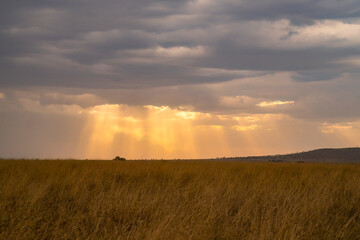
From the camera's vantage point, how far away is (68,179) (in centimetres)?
1026

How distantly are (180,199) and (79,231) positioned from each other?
2.57 m

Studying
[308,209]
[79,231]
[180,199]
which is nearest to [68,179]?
[180,199]

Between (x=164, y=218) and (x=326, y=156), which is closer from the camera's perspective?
(x=164, y=218)

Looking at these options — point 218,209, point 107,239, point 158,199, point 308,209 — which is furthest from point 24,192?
point 308,209

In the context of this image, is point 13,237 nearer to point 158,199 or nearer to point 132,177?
point 158,199

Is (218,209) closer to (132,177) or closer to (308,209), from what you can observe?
(308,209)

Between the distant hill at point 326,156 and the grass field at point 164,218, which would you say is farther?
the distant hill at point 326,156

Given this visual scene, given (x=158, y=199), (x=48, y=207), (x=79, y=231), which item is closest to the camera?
(x=79, y=231)

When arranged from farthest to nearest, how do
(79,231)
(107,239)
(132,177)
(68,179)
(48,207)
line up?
1. (132,177)
2. (68,179)
3. (48,207)
4. (79,231)
5. (107,239)

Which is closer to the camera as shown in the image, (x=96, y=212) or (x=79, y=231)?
(x=79, y=231)

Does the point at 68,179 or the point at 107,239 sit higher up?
the point at 68,179

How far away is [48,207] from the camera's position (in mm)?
7277

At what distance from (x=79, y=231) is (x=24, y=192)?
8.03 ft

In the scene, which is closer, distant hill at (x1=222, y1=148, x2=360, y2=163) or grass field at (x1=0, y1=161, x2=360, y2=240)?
grass field at (x1=0, y1=161, x2=360, y2=240)
